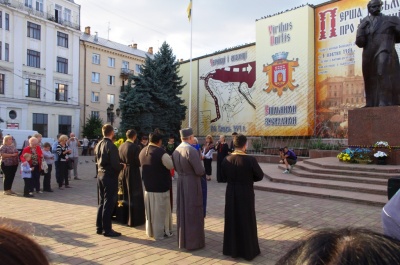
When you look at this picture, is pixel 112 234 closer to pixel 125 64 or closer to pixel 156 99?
pixel 156 99

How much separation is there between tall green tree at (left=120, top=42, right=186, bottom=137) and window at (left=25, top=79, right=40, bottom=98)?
14.8 m

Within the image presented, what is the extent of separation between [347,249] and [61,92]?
139ft

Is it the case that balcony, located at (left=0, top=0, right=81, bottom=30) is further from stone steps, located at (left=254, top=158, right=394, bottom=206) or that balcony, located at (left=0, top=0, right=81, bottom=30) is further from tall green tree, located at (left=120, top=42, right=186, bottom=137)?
stone steps, located at (left=254, top=158, right=394, bottom=206)

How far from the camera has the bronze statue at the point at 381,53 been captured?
11391mm

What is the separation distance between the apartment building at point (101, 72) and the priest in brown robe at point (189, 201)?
36.4 m

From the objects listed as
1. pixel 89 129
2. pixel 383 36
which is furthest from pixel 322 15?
pixel 89 129

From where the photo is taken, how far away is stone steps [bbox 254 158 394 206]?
8.84 metres

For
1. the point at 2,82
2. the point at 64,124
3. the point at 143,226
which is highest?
the point at 2,82

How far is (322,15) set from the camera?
65.3 feet

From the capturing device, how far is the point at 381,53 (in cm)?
1146

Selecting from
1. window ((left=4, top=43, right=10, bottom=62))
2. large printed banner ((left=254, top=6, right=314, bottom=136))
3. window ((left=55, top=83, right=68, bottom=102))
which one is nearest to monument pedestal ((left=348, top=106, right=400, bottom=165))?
large printed banner ((left=254, top=6, right=314, bottom=136))

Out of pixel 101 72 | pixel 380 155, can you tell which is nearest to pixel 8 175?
pixel 380 155

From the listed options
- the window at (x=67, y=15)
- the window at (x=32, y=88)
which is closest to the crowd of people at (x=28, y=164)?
the window at (x=32, y=88)

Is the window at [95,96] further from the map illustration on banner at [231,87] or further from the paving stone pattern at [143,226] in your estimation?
the paving stone pattern at [143,226]
